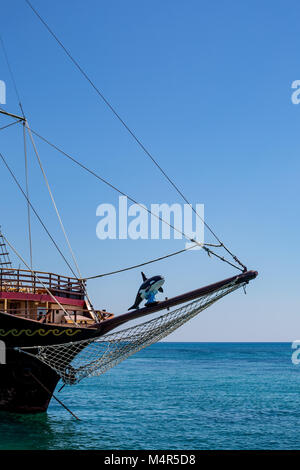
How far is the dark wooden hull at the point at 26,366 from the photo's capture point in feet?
56.3

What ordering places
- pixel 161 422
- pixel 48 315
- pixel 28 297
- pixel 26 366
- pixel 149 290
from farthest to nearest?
pixel 161 422 < pixel 26 366 < pixel 28 297 < pixel 48 315 < pixel 149 290

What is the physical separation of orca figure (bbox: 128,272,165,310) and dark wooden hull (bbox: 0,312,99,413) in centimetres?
243

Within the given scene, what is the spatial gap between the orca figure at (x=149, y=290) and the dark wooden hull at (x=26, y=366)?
2429 mm

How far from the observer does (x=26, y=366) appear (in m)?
17.9

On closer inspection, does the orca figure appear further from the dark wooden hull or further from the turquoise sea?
the turquoise sea

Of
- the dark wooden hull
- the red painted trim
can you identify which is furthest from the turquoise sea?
the red painted trim

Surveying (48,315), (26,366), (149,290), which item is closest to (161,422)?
(26,366)

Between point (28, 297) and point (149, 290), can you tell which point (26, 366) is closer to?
point (28, 297)

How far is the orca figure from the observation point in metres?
15.2

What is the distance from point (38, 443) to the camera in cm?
1628

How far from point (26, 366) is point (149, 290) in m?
5.84
